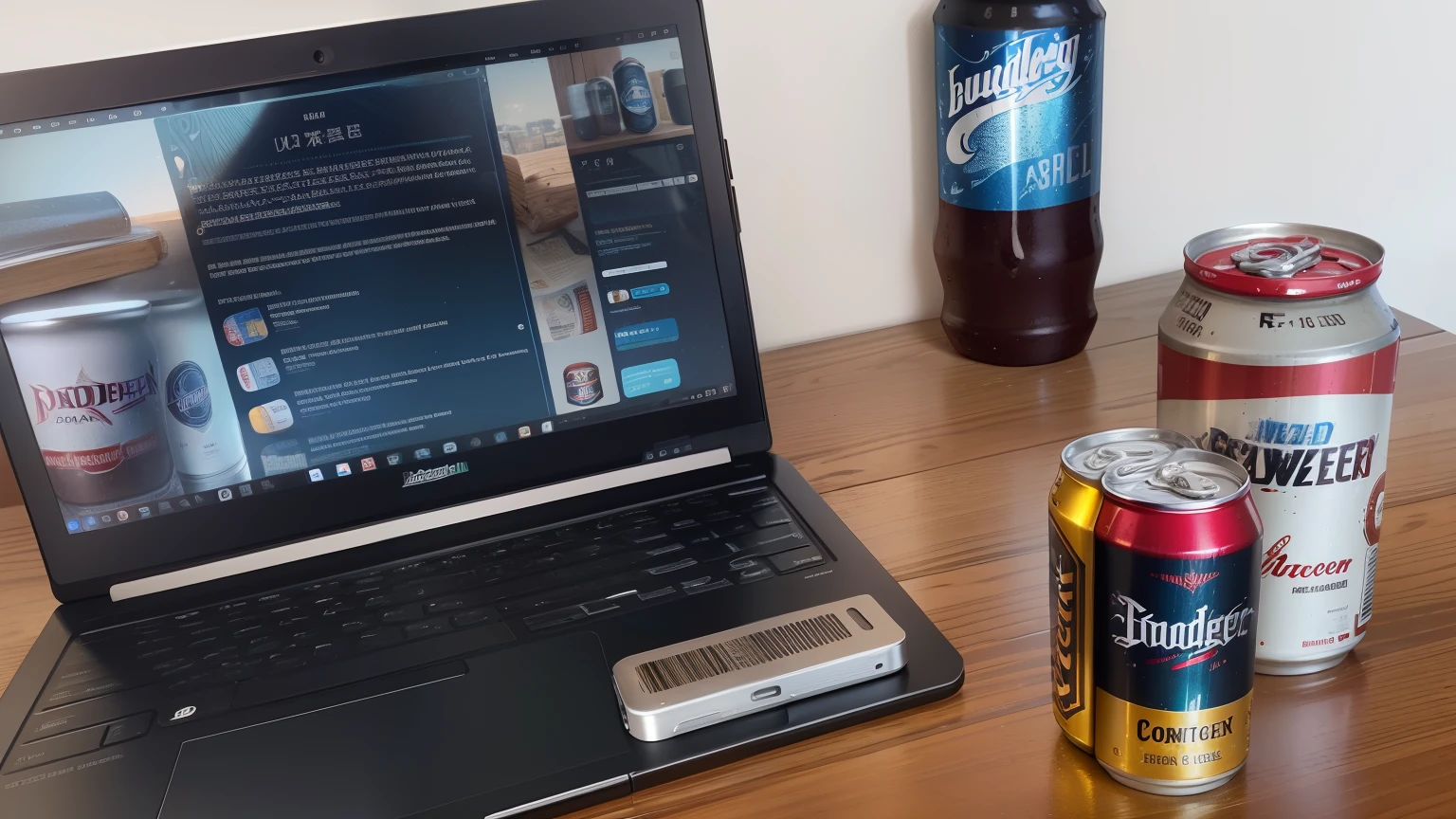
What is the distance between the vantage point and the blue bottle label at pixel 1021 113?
841 millimetres

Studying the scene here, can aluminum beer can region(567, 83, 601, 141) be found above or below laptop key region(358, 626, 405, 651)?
above


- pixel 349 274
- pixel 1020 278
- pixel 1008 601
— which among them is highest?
pixel 349 274

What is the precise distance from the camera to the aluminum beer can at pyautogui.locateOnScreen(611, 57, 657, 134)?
2.46 ft

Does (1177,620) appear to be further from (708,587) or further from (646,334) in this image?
(646,334)

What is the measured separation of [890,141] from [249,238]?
560 millimetres

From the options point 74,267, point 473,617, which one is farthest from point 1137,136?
point 74,267

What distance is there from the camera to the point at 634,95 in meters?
0.75

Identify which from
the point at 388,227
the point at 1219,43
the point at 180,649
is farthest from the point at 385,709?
the point at 1219,43

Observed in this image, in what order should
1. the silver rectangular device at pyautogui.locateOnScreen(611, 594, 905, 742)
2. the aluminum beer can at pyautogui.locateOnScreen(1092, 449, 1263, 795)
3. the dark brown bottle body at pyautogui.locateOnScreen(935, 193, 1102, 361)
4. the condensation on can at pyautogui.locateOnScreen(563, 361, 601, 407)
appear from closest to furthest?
the aluminum beer can at pyautogui.locateOnScreen(1092, 449, 1263, 795) < the silver rectangular device at pyautogui.locateOnScreen(611, 594, 905, 742) < the condensation on can at pyautogui.locateOnScreen(563, 361, 601, 407) < the dark brown bottle body at pyautogui.locateOnScreen(935, 193, 1102, 361)

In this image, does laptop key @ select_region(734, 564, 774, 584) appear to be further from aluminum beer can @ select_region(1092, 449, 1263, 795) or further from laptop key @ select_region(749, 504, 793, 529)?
aluminum beer can @ select_region(1092, 449, 1263, 795)

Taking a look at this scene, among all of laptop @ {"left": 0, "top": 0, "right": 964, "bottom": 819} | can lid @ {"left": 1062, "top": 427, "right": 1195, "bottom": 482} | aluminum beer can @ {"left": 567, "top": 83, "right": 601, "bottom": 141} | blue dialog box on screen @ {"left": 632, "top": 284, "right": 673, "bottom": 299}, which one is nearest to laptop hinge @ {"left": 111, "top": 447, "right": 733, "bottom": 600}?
laptop @ {"left": 0, "top": 0, "right": 964, "bottom": 819}

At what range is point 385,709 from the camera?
23.7 inches

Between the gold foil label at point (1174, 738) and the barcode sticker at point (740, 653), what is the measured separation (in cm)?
15

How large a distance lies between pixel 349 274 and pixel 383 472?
131 mm
